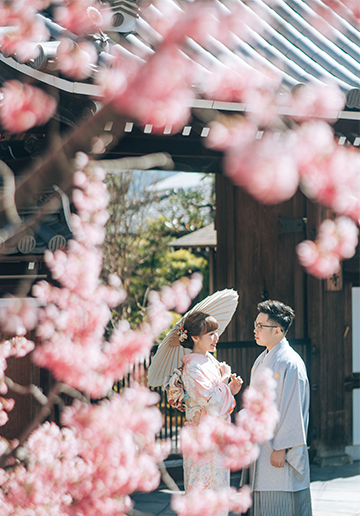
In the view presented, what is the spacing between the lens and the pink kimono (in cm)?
336

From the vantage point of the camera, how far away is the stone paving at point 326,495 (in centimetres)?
454

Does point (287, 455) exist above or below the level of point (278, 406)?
below

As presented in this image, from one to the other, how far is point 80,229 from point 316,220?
4.02 meters

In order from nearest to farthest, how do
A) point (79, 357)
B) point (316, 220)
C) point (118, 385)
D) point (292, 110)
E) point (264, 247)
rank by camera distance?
1. point (79, 357)
2. point (292, 110)
3. point (118, 385)
4. point (316, 220)
5. point (264, 247)

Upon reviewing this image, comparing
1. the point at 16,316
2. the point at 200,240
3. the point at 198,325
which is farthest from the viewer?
the point at 200,240

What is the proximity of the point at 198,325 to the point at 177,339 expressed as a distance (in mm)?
319

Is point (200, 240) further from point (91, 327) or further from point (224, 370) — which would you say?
point (91, 327)

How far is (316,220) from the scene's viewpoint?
5883 mm

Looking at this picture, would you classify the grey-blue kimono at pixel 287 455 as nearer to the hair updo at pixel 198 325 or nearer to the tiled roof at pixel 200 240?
the hair updo at pixel 198 325

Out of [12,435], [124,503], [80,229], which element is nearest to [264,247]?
[12,435]

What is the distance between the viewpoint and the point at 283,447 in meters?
3.32

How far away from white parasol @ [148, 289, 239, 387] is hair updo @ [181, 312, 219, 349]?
0.08 metres

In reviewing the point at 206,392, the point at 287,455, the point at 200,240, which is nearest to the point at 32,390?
the point at 206,392

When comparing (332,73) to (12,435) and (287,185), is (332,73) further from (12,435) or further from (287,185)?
(12,435)
